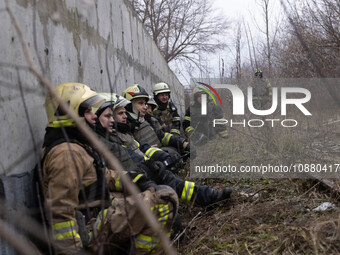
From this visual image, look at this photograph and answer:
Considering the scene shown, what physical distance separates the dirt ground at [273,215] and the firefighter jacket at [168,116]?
6.73 ft

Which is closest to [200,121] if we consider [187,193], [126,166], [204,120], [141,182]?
[204,120]

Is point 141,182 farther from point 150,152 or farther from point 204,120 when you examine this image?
point 204,120

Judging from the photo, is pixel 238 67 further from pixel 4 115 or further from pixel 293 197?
pixel 4 115

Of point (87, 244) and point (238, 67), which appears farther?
point (238, 67)

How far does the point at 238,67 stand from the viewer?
5.45 meters

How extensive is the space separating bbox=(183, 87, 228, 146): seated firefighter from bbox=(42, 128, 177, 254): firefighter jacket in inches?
195

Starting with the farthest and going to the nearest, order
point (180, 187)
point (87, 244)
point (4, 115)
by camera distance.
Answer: point (180, 187)
point (87, 244)
point (4, 115)

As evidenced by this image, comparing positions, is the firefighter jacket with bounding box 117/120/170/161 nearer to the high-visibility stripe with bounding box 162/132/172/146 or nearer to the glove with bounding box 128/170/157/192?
the glove with bounding box 128/170/157/192

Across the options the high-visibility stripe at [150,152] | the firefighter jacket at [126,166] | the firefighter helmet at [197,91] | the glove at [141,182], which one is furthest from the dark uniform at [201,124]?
the glove at [141,182]

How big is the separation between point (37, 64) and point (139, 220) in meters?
1.38

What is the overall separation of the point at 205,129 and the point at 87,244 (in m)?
6.52

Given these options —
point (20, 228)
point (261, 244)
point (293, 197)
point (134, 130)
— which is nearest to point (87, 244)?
point (20, 228)

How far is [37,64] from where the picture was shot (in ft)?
9.05

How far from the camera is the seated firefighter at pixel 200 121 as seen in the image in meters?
7.95
